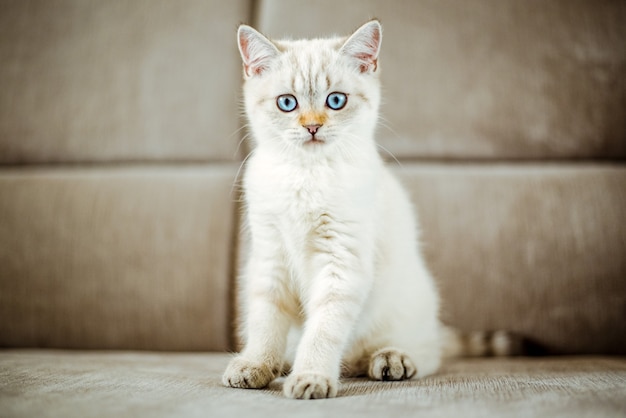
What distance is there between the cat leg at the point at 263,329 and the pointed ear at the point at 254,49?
0.53 metres

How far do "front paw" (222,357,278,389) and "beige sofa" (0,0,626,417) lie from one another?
414 mm

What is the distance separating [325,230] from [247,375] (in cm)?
39

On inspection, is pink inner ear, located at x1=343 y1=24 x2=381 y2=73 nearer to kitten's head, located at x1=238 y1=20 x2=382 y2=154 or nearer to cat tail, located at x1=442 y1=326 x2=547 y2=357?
kitten's head, located at x1=238 y1=20 x2=382 y2=154

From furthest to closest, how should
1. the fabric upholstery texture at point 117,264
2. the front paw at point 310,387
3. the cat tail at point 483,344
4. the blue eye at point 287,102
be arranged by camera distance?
the fabric upholstery texture at point 117,264, the cat tail at point 483,344, the blue eye at point 287,102, the front paw at point 310,387

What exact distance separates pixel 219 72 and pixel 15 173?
0.83 metres

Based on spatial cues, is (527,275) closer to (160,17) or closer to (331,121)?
(331,121)

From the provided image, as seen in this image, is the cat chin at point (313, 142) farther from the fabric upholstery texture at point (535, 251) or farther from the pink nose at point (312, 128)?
the fabric upholstery texture at point (535, 251)

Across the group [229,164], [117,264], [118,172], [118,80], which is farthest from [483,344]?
[118,80]

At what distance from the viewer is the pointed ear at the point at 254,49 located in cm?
146

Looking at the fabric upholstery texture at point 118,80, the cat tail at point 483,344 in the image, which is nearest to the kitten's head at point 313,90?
the fabric upholstery texture at point 118,80

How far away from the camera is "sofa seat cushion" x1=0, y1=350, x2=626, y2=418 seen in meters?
0.95

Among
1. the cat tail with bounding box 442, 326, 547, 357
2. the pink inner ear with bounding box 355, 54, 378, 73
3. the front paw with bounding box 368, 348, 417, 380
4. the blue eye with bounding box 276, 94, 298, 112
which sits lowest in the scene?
the cat tail with bounding box 442, 326, 547, 357

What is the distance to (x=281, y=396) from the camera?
110 cm

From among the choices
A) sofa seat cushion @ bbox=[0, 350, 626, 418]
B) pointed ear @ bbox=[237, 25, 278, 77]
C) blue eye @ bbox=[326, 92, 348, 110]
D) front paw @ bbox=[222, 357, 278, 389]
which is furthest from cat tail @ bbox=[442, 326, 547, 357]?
pointed ear @ bbox=[237, 25, 278, 77]
